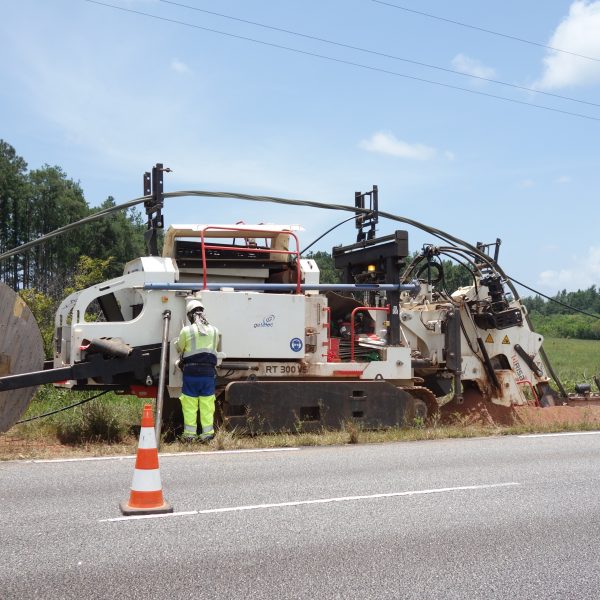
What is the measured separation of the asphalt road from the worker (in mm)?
1120

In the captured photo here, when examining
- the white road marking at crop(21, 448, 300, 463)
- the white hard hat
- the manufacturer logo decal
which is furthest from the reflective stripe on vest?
the white road marking at crop(21, 448, 300, 463)

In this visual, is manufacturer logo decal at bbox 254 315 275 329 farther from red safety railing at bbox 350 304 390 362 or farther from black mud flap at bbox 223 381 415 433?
red safety railing at bbox 350 304 390 362

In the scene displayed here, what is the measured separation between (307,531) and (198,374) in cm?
453

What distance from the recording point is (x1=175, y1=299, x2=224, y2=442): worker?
9.77 meters

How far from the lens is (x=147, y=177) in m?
11.4

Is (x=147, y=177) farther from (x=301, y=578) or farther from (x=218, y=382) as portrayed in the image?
(x=301, y=578)

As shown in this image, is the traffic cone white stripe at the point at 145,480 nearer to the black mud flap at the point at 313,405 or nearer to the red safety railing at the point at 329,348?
the black mud flap at the point at 313,405

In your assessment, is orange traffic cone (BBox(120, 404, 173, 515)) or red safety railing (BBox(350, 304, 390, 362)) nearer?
orange traffic cone (BBox(120, 404, 173, 515))

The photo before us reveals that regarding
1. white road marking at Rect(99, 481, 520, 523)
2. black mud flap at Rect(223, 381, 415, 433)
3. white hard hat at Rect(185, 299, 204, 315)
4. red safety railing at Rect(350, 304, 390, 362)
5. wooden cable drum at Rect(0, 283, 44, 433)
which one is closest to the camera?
white road marking at Rect(99, 481, 520, 523)

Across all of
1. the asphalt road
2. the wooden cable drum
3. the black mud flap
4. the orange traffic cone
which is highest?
the wooden cable drum

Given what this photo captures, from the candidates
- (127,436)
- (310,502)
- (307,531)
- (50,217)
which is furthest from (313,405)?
(50,217)

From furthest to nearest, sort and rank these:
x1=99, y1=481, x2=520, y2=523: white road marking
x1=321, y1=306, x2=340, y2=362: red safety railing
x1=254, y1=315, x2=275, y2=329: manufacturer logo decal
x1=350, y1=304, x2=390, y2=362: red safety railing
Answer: x1=350, y1=304, x2=390, y2=362: red safety railing, x1=321, y1=306, x2=340, y2=362: red safety railing, x1=254, y1=315, x2=275, y2=329: manufacturer logo decal, x1=99, y1=481, x2=520, y2=523: white road marking

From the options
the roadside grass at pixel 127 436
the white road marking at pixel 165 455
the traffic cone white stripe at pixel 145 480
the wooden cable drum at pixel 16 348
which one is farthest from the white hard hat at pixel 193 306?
the traffic cone white stripe at pixel 145 480

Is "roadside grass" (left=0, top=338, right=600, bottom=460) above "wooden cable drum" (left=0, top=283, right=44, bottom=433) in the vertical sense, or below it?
below
